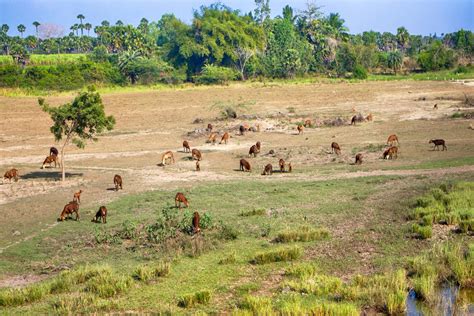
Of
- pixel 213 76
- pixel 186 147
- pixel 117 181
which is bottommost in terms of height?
pixel 117 181

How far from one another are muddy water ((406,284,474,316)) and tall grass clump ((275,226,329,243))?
4010mm

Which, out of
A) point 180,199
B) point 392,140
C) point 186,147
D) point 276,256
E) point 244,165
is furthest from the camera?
point 186,147

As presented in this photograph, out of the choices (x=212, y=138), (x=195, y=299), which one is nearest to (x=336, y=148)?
(x=212, y=138)

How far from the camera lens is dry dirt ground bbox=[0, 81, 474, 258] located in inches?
928

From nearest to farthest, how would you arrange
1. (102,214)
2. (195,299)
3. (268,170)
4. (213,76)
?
(195,299)
(102,214)
(268,170)
(213,76)

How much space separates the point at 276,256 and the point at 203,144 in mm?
21288

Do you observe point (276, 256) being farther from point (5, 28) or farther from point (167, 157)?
point (5, 28)

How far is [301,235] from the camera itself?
51.0ft

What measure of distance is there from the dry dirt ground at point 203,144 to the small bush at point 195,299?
7.76 metres

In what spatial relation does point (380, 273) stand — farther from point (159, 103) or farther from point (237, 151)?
point (159, 103)

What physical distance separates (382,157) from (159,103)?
33.1 meters

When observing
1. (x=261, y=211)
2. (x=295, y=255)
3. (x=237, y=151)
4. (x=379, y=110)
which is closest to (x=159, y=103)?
(x=379, y=110)

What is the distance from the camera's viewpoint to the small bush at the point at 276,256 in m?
13.9

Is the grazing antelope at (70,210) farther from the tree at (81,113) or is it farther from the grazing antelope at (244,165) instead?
the grazing antelope at (244,165)
